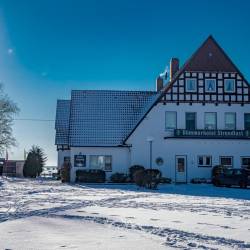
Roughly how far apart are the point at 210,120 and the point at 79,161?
461 inches

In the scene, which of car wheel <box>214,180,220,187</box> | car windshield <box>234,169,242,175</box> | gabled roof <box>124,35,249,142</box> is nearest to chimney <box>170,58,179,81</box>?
gabled roof <box>124,35,249,142</box>

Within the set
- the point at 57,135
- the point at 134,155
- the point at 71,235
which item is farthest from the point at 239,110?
the point at 71,235

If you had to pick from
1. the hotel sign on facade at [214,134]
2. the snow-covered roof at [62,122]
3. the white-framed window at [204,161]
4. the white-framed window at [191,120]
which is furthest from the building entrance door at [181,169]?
the snow-covered roof at [62,122]

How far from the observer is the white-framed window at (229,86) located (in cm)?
4162

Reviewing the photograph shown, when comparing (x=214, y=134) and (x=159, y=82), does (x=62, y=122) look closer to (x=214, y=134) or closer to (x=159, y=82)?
(x=159, y=82)

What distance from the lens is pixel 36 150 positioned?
6606 centimetres

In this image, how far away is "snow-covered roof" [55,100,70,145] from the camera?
1822 inches

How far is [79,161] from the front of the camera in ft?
135

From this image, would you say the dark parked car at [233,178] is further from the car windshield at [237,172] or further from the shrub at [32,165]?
the shrub at [32,165]

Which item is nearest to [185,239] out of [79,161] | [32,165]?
[79,161]

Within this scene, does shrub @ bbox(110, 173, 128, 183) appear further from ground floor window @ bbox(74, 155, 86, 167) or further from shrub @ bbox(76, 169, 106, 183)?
ground floor window @ bbox(74, 155, 86, 167)

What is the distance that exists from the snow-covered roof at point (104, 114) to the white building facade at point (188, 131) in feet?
0.34

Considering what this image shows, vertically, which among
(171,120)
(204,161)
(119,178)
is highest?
(171,120)

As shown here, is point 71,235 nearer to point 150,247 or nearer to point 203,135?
point 150,247
